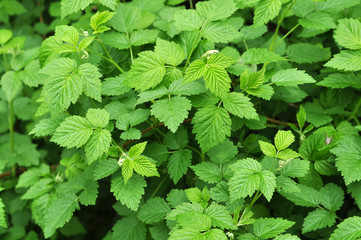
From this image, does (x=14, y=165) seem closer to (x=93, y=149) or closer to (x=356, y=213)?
(x=93, y=149)

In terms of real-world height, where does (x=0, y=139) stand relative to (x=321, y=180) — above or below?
below

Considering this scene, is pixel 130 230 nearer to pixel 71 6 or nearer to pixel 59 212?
pixel 59 212

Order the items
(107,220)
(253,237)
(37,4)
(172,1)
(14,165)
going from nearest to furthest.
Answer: (253,237) < (172,1) < (14,165) < (107,220) < (37,4)

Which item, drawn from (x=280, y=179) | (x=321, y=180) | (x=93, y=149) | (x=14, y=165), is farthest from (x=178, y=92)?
(x=14, y=165)

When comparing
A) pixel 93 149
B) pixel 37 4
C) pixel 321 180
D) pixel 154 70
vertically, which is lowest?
pixel 37 4

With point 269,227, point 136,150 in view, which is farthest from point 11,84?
point 269,227

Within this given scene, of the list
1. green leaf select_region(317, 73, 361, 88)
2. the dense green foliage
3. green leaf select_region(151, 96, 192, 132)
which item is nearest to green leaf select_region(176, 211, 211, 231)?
the dense green foliage

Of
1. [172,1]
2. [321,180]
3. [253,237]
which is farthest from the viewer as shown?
[172,1]
